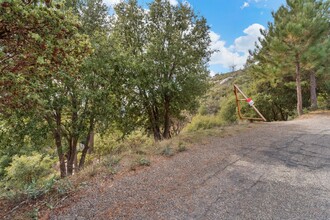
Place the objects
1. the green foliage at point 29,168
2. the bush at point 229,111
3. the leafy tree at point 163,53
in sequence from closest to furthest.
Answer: the leafy tree at point 163,53, the green foliage at point 29,168, the bush at point 229,111

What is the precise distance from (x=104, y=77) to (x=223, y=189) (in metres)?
5.66

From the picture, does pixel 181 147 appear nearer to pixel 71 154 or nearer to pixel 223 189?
pixel 223 189

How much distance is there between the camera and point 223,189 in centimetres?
296

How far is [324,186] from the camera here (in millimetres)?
2957

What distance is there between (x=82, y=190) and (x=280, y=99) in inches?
605

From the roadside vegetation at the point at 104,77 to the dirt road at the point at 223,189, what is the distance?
19.9 inches

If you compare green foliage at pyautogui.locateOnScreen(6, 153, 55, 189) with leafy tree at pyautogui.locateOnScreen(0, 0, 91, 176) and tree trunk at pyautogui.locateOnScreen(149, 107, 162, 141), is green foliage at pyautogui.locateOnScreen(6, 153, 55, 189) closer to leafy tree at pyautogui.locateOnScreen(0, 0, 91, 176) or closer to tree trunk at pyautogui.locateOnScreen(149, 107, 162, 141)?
tree trunk at pyautogui.locateOnScreen(149, 107, 162, 141)

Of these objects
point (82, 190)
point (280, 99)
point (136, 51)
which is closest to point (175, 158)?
point (82, 190)

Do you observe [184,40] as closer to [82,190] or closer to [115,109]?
[115,109]

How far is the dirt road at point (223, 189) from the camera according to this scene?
242cm

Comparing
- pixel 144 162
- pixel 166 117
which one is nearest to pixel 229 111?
pixel 166 117

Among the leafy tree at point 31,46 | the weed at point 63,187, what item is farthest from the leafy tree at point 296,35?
the weed at point 63,187

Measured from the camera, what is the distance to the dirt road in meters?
2.42

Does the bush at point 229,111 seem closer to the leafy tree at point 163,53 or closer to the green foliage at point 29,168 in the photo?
the leafy tree at point 163,53
